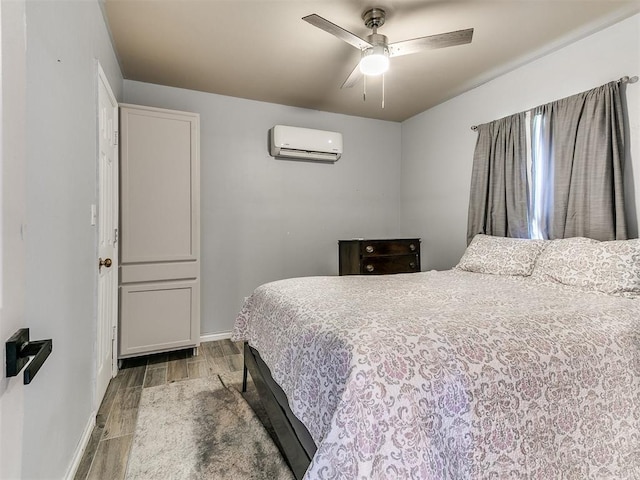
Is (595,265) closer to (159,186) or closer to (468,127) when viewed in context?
(468,127)

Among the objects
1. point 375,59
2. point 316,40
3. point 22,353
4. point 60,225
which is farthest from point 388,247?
point 22,353

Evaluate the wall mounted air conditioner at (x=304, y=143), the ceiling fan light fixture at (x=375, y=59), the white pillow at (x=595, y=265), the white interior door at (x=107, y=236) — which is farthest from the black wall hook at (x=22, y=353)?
the wall mounted air conditioner at (x=304, y=143)

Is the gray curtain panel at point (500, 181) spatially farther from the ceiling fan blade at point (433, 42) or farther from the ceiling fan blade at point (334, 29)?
the ceiling fan blade at point (334, 29)

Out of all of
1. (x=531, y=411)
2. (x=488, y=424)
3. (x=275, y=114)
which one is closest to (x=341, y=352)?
(x=488, y=424)

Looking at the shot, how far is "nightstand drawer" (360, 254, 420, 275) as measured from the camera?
341cm

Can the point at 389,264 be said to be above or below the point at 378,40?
below

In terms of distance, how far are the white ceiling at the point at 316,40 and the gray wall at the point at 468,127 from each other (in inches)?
4.3

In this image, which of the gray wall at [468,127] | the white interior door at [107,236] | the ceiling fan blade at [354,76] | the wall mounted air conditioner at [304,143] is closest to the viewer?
the white interior door at [107,236]

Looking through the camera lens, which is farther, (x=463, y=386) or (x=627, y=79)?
(x=627, y=79)

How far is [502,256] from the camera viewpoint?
2465 millimetres

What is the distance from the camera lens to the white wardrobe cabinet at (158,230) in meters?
2.66

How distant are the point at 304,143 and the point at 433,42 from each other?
5.94 feet

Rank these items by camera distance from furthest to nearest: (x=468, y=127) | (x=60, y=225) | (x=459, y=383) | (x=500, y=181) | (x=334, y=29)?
(x=468, y=127) < (x=500, y=181) < (x=334, y=29) < (x=60, y=225) < (x=459, y=383)

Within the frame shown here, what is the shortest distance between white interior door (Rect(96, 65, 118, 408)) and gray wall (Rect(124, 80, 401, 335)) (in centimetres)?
93
